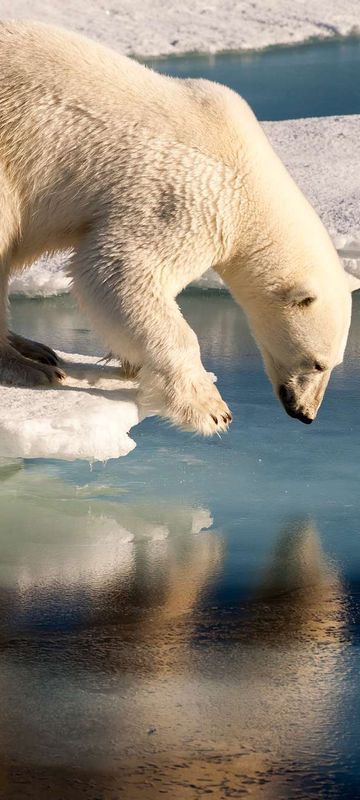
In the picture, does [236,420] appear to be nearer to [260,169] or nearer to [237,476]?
[237,476]

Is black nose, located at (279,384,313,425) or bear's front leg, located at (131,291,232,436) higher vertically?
bear's front leg, located at (131,291,232,436)

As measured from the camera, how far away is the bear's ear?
3535mm

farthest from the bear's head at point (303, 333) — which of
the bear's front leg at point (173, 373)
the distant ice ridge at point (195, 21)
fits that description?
the distant ice ridge at point (195, 21)

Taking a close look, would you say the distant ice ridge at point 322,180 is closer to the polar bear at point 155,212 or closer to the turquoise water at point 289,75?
the polar bear at point 155,212

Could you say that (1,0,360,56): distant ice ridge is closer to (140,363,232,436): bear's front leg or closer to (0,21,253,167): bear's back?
(0,21,253,167): bear's back

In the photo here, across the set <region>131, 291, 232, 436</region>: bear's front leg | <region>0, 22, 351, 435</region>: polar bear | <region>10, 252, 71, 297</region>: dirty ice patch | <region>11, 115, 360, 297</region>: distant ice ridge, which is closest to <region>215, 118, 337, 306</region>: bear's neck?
<region>0, 22, 351, 435</region>: polar bear

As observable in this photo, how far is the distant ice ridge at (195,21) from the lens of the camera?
13828 millimetres

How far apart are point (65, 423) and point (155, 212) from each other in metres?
0.64

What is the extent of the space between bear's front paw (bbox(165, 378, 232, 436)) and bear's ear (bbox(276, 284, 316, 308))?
1.12 ft

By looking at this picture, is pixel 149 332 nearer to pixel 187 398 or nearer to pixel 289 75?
pixel 187 398

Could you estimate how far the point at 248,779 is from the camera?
2293mm

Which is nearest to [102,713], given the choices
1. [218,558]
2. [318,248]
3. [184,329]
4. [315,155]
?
[218,558]

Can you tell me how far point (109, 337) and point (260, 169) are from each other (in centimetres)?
66

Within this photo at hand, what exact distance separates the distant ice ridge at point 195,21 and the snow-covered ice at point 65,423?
1047 cm
